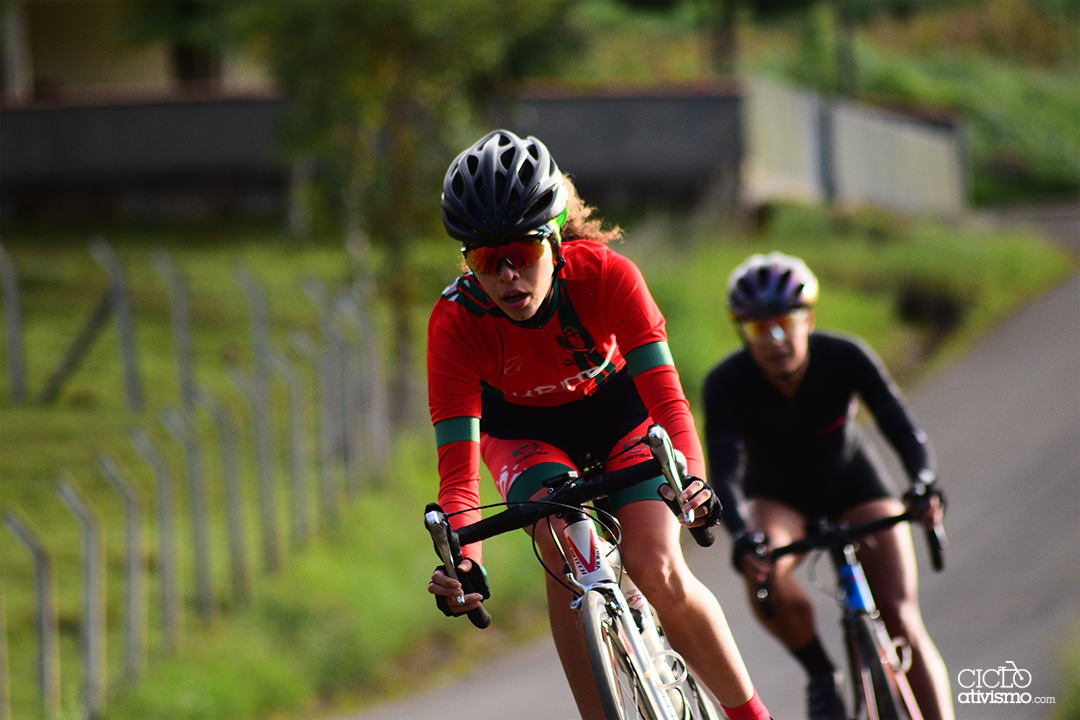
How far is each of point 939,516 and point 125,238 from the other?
2147cm

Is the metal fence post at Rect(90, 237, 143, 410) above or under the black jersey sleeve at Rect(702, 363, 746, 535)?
above

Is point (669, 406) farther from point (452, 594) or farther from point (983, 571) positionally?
point (983, 571)

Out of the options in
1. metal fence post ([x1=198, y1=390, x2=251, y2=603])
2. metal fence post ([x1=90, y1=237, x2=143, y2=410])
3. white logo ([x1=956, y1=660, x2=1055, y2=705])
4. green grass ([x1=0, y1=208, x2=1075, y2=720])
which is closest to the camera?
white logo ([x1=956, y1=660, x2=1055, y2=705])

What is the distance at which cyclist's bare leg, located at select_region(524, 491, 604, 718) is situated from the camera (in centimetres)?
412

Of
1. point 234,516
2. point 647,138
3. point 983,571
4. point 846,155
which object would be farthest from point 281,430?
point 846,155

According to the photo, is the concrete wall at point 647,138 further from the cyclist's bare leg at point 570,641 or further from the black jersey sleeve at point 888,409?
the cyclist's bare leg at point 570,641

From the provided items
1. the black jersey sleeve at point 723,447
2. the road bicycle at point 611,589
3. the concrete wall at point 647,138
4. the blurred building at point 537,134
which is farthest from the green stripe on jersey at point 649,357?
the concrete wall at point 647,138

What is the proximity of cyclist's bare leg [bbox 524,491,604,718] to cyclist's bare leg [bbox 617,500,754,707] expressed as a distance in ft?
0.90

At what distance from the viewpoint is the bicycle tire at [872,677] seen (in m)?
5.10

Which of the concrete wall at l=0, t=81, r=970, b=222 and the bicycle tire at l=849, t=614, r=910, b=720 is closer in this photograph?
the bicycle tire at l=849, t=614, r=910, b=720

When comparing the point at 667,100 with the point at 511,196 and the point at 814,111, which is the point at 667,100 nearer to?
the point at 814,111

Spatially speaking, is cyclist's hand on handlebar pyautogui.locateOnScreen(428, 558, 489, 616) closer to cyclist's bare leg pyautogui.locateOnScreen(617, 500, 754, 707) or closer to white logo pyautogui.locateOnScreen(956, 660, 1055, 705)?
cyclist's bare leg pyautogui.locateOnScreen(617, 500, 754, 707)

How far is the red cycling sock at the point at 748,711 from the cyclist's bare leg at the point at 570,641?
16.2 inches

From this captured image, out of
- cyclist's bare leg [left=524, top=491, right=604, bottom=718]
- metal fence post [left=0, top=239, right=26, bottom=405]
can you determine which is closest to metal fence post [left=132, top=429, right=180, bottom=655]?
metal fence post [left=0, top=239, right=26, bottom=405]
